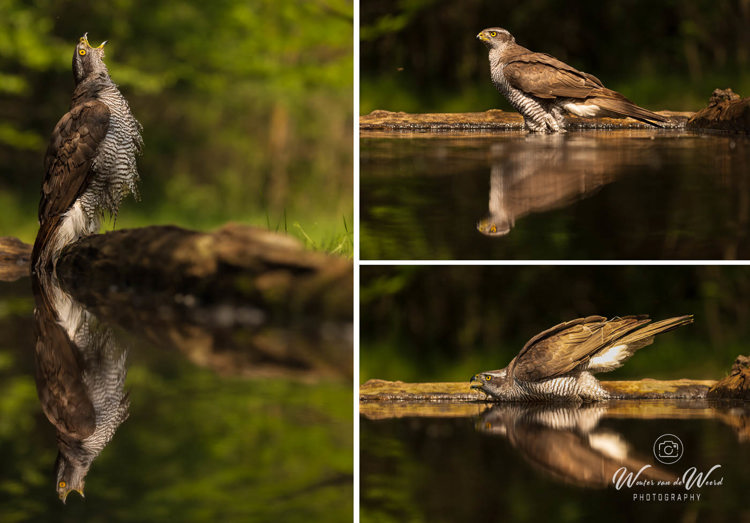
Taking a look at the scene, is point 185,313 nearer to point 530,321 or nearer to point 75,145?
point 75,145

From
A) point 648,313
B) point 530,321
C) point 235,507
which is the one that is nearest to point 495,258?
point 530,321

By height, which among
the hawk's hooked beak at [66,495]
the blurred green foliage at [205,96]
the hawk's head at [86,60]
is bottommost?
the hawk's hooked beak at [66,495]

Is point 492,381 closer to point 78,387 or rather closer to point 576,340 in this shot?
point 576,340

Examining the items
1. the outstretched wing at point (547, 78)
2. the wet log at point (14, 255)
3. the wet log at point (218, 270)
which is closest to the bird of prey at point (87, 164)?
the wet log at point (218, 270)

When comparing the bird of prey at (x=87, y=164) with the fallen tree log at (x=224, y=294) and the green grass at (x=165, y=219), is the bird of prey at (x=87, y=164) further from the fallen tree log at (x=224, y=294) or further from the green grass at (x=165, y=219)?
the green grass at (x=165, y=219)

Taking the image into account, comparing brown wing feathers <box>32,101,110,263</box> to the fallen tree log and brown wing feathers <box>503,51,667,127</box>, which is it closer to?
the fallen tree log

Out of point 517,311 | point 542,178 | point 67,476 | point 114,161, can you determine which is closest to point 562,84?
→ point 542,178

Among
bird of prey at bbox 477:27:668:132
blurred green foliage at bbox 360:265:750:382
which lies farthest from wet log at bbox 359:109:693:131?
blurred green foliage at bbox 360:265:750:382
